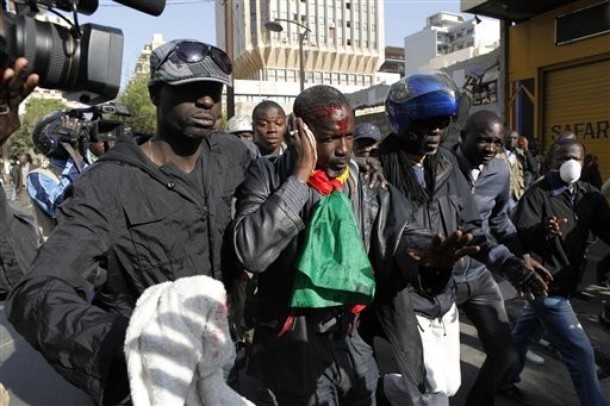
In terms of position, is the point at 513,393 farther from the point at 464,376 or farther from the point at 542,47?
the point at 542,47

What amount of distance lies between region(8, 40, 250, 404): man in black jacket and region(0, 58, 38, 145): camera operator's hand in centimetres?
34

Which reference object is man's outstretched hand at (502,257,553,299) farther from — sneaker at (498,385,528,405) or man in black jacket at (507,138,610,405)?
sneaker at (498,385,528,405)

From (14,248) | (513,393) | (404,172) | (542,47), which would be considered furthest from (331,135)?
(542,47)

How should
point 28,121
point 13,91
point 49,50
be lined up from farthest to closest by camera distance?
point 28,121 → point 49,50 → point 13,91

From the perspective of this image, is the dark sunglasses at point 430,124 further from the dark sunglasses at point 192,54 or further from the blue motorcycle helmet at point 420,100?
the dark sunglasses at point 192,54

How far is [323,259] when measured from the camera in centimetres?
193

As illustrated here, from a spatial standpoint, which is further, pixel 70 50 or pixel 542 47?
pixel 542 47

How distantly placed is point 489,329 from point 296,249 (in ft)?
4.93

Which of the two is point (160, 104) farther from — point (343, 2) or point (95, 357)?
point (343, 2)

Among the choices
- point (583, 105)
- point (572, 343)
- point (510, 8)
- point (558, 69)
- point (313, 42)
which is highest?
point (313, 42)

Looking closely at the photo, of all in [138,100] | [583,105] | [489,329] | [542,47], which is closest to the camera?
[489,329]

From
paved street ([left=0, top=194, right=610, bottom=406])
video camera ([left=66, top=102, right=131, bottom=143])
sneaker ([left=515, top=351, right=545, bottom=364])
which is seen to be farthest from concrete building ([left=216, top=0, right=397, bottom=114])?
sneaker ([left=515, top=351, right=545, bottom=364])

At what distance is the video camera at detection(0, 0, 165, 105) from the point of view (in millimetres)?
1294

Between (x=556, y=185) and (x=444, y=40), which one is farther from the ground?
(x=444, y=40)
